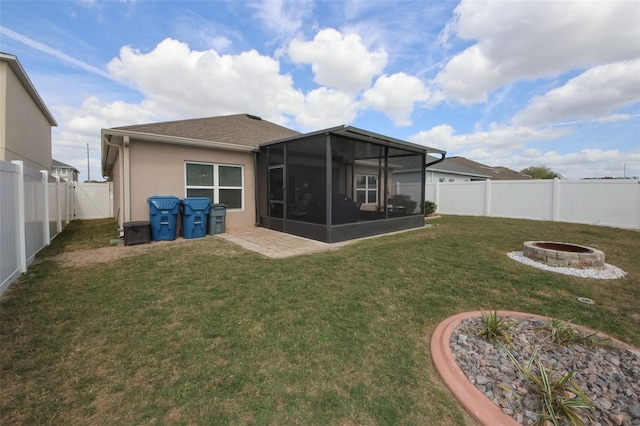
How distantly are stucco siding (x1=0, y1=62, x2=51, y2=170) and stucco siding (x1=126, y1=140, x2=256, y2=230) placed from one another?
15.3ft

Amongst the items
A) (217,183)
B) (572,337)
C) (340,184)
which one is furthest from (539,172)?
(572,337)

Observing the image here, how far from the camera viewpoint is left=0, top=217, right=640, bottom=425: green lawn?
1.86m

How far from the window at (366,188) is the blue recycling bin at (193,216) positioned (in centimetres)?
531

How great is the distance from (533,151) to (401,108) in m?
24.4

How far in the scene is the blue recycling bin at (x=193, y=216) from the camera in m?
7.35

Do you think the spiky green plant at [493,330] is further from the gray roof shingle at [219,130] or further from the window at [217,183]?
the gray roof shingle at [219,130]

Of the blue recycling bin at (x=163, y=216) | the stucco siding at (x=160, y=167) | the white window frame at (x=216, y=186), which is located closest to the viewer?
the blue recycling bin at (x=163, y=216)

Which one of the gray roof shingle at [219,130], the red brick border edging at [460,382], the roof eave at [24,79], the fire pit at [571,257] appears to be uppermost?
the roof eave at [24,79]

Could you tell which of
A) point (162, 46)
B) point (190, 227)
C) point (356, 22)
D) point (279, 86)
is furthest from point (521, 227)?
point (162, 46)

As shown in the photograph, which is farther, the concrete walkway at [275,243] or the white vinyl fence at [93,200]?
the white vinyl fence at [93,200]

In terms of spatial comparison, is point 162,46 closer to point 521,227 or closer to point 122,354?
point 122,354

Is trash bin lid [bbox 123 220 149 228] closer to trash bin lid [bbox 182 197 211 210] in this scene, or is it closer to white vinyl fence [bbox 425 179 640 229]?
trash bin lid [bbox 182 197 211 210]

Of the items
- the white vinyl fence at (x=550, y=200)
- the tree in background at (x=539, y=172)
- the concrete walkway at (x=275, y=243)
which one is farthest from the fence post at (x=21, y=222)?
the tree in background at (x=539, y=172)

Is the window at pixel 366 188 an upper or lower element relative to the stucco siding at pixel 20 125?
lower
